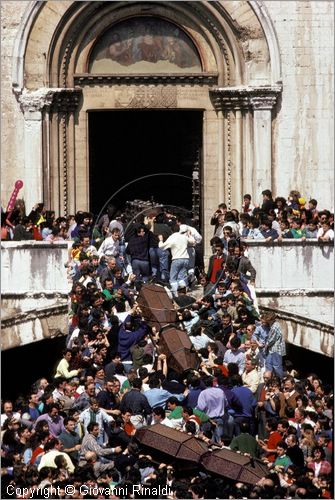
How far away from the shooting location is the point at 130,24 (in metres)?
54.9

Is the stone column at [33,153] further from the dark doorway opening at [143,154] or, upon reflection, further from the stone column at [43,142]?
the dark doorway opening at [143,154]

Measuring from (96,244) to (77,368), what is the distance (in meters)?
5.52

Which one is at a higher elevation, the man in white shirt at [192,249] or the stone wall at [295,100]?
the stone wall at [295,100]

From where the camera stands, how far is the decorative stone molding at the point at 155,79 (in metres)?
54.8

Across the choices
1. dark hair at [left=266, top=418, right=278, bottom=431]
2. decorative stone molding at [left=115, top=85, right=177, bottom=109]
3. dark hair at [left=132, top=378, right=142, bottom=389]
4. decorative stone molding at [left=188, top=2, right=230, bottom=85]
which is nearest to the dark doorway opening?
decorative stone molding at [left=115, top=85, right=177, bottom=109]

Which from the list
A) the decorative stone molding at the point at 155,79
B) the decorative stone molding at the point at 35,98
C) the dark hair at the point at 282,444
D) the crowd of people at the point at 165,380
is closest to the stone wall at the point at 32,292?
the crowd of people at the point at 165,380

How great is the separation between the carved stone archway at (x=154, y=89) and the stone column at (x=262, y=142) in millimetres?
23

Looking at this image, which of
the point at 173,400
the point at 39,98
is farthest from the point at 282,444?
the point at 39,98

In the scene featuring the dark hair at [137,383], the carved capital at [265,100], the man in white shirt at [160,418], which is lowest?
the man in white shirt at [160,418]

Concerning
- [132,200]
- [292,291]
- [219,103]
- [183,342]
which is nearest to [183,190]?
[132,200]

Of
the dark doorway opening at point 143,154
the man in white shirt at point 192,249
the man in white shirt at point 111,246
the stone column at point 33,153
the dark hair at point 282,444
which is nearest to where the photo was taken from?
the dark hair at point 282,444

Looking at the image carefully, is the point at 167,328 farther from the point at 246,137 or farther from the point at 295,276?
A: the point at 246,137

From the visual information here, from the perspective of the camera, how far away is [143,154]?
62.1m

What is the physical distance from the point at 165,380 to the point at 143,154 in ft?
62.1
